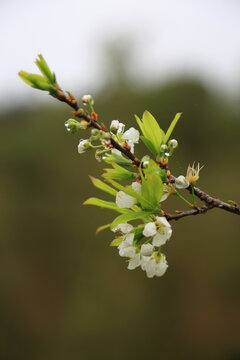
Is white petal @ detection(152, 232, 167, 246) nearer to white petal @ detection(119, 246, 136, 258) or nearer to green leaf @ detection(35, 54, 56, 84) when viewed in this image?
white petal @ detection(119, 246, 136, 258)

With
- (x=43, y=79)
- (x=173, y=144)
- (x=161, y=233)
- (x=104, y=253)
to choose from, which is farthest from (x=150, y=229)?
(x=104, y=253)

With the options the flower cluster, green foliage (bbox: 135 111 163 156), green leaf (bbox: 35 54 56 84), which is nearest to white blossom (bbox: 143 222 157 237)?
the flower cluster

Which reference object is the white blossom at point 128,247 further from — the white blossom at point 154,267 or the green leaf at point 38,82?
the green leaf at point 38,82

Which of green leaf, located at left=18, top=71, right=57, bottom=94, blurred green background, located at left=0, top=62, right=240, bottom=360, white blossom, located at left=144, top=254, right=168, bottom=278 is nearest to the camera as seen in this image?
green leaf, located at left=18, top=71, right=57, bottom=94

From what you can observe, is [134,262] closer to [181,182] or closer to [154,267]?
[154,267]

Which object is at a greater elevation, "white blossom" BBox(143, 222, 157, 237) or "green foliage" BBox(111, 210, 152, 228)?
"green foliage" BBox(111, 210, 152, 228)

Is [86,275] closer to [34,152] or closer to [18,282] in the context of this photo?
[18,282]

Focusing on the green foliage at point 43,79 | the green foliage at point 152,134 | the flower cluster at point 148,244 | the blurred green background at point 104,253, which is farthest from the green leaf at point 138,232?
the blurred green background at point 104,253

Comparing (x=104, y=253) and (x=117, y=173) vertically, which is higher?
(x=117, y=173)
